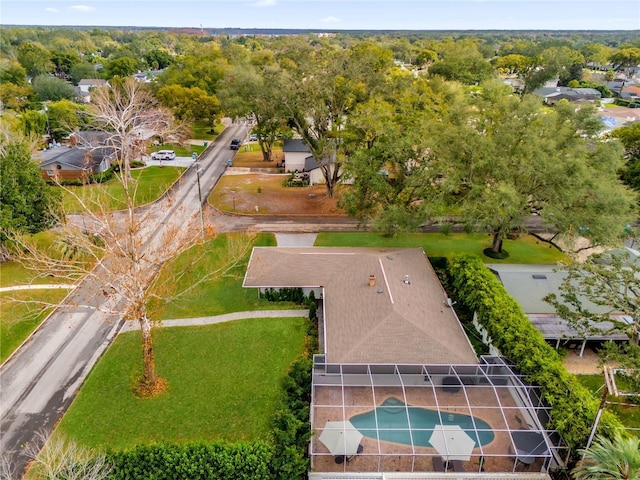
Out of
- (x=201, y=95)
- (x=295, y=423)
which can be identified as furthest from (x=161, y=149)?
(x=295, y=423)

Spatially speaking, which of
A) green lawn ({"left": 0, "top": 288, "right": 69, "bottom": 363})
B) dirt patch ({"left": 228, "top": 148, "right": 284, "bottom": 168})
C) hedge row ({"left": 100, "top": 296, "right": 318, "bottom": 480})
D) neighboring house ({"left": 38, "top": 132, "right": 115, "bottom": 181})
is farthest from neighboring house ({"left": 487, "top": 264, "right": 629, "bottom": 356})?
neighboring house ({"left": 38, "top": 132, "right": 115, "bottom": 181})

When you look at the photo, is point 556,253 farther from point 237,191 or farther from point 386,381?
point 237,191

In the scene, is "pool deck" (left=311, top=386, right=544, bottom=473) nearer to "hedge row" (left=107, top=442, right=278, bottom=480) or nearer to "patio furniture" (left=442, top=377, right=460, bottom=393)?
"patio furniture" (left=442, top=377, right=460, bottom=393)

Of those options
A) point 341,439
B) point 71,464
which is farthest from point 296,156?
point 71,464

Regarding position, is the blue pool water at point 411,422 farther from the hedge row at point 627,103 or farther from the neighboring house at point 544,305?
the hedge row at point 627,103

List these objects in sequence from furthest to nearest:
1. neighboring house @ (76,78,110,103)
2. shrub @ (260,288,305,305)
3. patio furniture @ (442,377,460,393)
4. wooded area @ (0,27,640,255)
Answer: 1. neighboring house @ (76,78,110,103)
2. shrub @ (260,288,305,305)
3. wooded area @ (0,27,640,255)
4. patio furniture @ (442,377,460,393)
